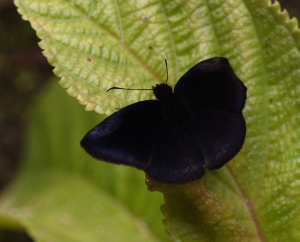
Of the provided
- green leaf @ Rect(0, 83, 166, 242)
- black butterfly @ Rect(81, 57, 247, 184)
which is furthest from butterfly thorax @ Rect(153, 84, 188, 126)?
green leaf @ Rect(0, 83, 166, 242)

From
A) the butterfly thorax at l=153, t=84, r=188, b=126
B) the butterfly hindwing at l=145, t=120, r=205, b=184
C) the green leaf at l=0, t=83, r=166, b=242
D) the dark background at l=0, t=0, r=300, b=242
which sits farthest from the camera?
the dark background at l=0, t=0, r=300, b=242

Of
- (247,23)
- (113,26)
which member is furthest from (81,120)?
(247,23)

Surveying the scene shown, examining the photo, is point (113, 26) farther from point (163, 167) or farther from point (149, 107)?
point (163, 167)

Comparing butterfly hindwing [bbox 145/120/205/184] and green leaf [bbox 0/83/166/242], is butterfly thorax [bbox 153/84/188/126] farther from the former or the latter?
green leaf [bbox 0/83/166/242]

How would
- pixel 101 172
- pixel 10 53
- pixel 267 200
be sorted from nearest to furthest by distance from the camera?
1. pixel 267 200
2. pixel 101 172
3. pixel 10 53

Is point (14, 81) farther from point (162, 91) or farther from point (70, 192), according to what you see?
point (162, 91)

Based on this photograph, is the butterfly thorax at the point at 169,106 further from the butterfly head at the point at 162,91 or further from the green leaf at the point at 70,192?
the green leaf at the point at 70,192
